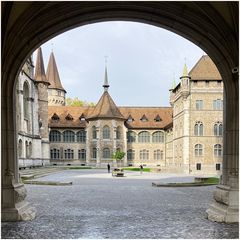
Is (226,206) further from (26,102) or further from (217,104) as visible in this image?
(26,102)

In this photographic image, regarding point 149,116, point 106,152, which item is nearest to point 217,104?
point 149,116

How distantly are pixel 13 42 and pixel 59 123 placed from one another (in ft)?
198

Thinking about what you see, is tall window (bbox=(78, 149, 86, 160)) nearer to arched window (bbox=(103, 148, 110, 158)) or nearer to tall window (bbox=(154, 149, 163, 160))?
arched window (bbox=(103, 148, 110, 158))

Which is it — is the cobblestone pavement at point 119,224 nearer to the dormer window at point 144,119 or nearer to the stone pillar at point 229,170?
the stone pillar at point 229,170

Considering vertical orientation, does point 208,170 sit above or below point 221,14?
below

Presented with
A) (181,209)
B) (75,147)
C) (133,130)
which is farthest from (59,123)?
(181,209)

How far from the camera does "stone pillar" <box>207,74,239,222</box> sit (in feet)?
27.5

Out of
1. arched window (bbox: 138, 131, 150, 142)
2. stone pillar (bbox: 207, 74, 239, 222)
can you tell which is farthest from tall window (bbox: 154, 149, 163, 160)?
stone pillar (bbox: 207, 74, 239, 222)

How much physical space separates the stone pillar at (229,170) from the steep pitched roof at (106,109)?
52.7 meters

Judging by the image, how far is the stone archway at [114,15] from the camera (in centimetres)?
841

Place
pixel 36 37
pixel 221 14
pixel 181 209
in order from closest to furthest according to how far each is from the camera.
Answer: pixel 221 14 < pixel 36 37 < pixel 181 209

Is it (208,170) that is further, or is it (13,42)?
(208,170)

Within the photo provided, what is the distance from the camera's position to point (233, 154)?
870cm

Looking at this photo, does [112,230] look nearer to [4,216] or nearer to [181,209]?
[4,216]
